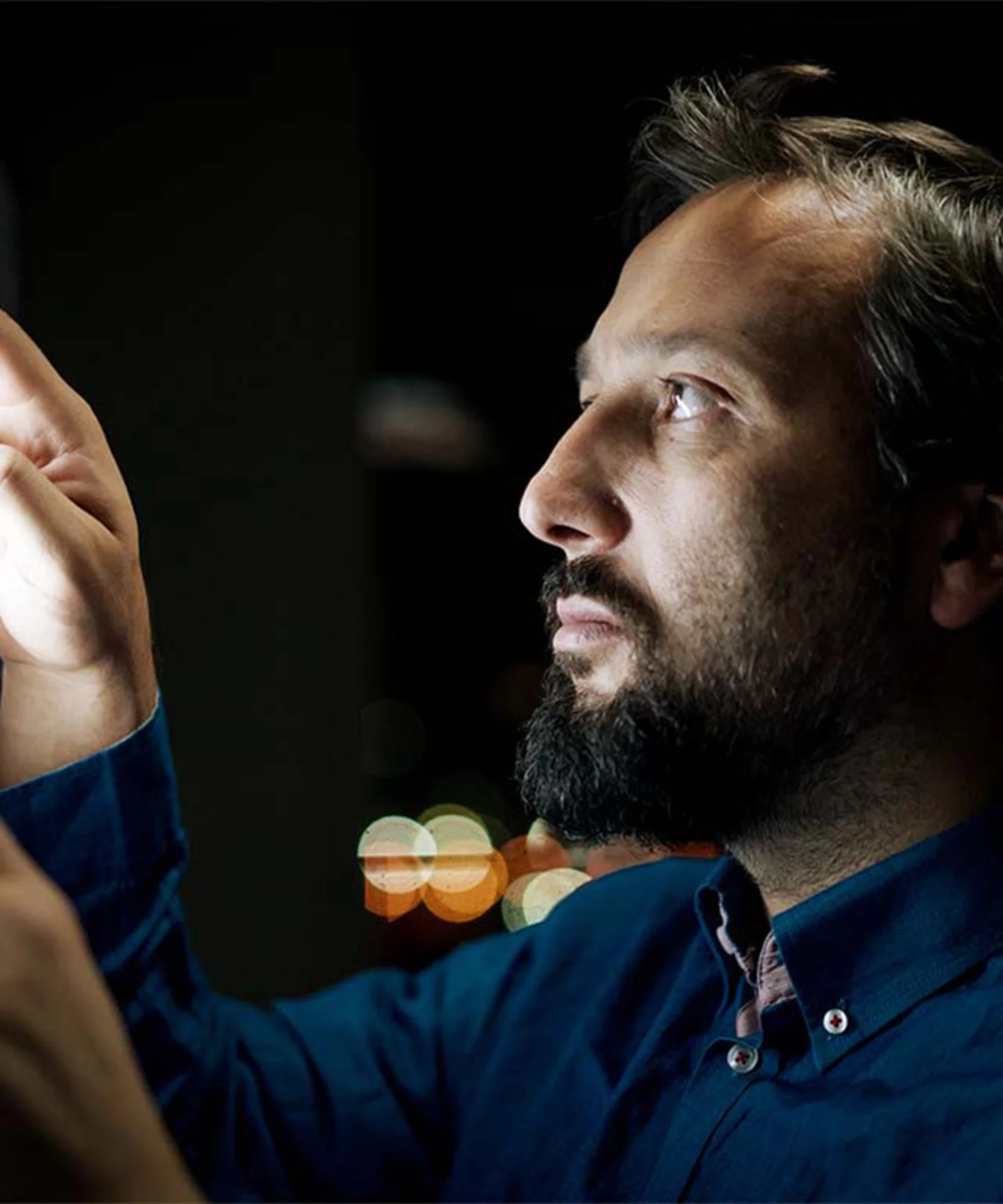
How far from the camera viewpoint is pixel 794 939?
Result: 3.55ft

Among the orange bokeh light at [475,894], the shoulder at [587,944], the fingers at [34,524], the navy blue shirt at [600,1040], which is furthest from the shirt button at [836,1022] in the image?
the orange bokeh light at [475,894]

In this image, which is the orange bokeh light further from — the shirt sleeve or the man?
the man

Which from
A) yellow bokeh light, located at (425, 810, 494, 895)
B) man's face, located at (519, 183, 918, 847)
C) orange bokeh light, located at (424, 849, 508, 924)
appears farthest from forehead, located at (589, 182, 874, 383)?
orange bokeh light, located at (424, 849, 508, 924)

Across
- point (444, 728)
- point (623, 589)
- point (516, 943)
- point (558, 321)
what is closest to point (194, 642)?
point (516, 943)

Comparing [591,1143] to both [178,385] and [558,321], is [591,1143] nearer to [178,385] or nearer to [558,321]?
[178,385]

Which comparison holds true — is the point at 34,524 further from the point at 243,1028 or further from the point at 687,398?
the point at 243,1028

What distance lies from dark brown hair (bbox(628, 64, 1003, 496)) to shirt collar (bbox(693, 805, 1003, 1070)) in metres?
0.29

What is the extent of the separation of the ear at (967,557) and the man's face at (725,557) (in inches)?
1.4

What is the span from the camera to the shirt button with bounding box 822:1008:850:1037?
1.04 metres

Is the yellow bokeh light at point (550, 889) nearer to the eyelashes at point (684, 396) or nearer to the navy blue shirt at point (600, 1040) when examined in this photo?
the navy blue shirt at point (600, 1040)

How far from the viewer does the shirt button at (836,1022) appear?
3.42 ft

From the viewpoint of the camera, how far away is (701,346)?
1088mm

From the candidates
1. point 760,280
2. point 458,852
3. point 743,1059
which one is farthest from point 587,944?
point 458,852

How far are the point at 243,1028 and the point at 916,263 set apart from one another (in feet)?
2.96
